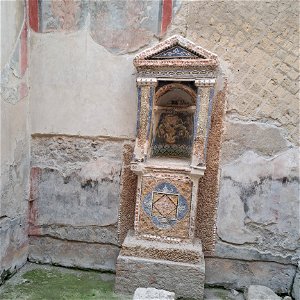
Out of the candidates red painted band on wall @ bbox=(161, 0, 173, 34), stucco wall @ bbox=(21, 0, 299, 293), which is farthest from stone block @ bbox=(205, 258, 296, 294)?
red painted band on wall @ bbox=(161, 0, 173, 34)

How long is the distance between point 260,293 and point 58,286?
1.64m

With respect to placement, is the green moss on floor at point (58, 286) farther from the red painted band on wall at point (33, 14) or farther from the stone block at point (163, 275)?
the red painted band on wall at point (33, 14)

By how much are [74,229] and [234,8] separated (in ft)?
7.89

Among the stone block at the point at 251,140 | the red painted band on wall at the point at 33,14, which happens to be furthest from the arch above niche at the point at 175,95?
the red painted band on wall at the point at 33,14

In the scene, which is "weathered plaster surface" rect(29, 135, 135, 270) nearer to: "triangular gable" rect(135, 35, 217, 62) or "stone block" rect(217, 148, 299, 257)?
"triangular gable" rect(135, 35, 217, 62)

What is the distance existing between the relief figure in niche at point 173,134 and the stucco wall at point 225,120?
0.92 feet

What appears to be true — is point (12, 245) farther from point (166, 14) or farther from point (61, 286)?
point (166, 14)

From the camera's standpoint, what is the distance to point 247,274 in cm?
263

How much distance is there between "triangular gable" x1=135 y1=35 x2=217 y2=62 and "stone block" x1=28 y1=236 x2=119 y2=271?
1735 mm

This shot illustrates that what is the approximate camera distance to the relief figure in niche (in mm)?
2758

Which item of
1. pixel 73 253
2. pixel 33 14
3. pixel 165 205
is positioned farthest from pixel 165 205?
pixel 33 14

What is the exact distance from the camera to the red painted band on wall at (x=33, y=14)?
273cm

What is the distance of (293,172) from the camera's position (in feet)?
8.27

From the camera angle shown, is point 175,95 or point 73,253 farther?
point 73,253
